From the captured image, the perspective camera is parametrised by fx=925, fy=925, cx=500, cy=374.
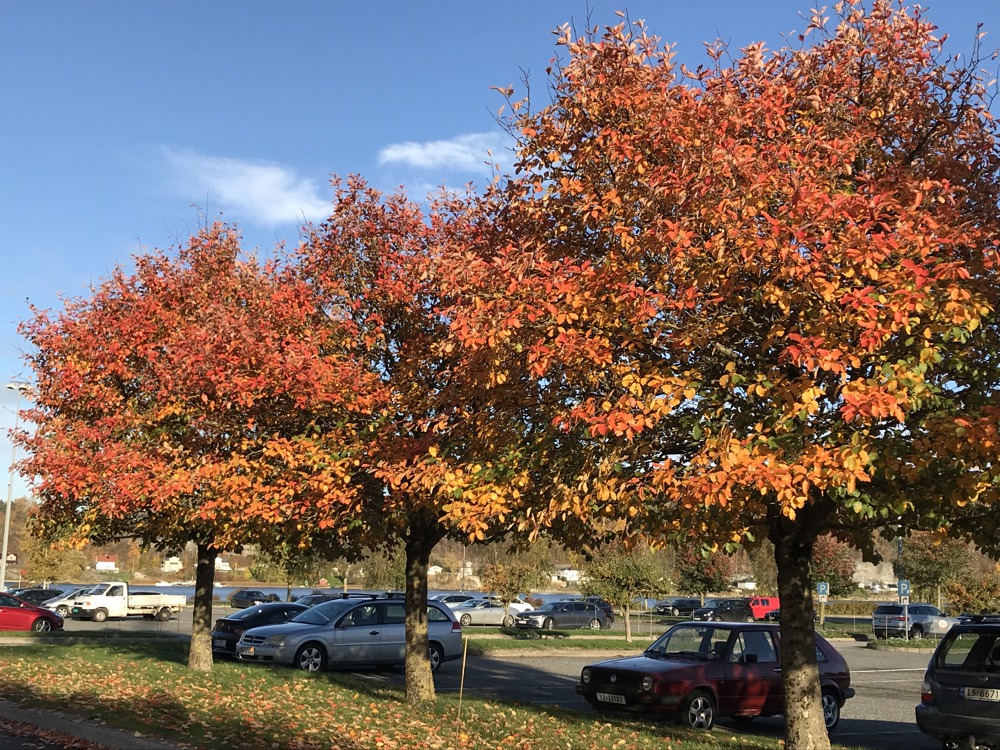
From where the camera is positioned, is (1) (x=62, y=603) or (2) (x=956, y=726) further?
(1) (x=62, y=603)

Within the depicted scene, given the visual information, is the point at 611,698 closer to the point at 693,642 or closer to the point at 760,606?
the point at 693,642

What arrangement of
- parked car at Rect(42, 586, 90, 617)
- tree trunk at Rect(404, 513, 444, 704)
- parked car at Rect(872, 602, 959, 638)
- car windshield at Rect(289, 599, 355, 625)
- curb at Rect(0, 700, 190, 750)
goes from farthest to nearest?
parked car at Rect(872, 602, 959, 638)
parked car at Rect(42, 586, 90, 617)
car windshield at Rect(289, 599, 355, 625)
tree trunk at Rect(404, 513, 444, 704)
curb at Rect(0, 700, 190, 750)

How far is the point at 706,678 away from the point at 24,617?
2495 centimetres

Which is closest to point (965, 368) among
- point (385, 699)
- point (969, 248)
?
point (969, 248)

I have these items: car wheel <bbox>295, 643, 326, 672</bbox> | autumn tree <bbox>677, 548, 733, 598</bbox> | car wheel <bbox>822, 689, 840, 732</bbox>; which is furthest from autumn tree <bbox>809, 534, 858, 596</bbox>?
car wheel <bbox>295, 643, 326, 672</bbox>

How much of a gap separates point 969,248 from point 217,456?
10.1m

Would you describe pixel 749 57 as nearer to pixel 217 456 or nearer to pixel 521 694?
pixel 217 456

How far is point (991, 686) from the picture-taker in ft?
34.5

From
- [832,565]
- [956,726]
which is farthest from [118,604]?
[956,726]

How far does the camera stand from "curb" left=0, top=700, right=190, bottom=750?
358 inches

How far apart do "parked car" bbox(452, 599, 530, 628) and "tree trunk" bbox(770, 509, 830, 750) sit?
112 feet

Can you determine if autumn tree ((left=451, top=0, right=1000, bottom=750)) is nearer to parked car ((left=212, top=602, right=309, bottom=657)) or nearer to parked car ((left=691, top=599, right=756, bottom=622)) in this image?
parked car ((left=212, top=602, right=309, bottom=657))

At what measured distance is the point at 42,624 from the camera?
30359 millimetres

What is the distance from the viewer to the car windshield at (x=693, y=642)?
1423cm
